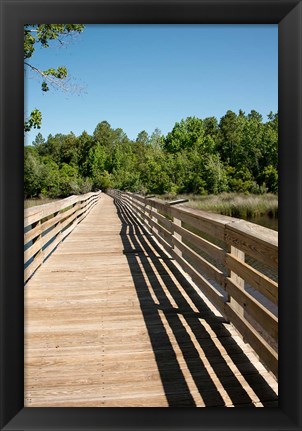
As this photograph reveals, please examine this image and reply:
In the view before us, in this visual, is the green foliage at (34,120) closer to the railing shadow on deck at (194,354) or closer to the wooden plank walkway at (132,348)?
the wooden plank walkway at (132,348)

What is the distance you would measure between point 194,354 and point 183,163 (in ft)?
133

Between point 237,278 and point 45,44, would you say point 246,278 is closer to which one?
point 237,278

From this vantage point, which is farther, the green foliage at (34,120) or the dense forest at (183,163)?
the dense forest at (183,163)

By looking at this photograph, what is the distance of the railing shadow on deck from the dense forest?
2469 cm

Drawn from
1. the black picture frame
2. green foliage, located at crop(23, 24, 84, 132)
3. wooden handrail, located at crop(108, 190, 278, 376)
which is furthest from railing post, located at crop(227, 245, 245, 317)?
green foliage, located at crop(23, 24, 84, 132)

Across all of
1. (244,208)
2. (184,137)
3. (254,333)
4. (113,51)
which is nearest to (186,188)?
(184,137)

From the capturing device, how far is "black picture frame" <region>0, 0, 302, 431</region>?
1.81 m

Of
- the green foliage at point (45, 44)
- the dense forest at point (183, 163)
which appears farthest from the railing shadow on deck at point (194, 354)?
the dense forest at point (183, 163)

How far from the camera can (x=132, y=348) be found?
2.77 metres
